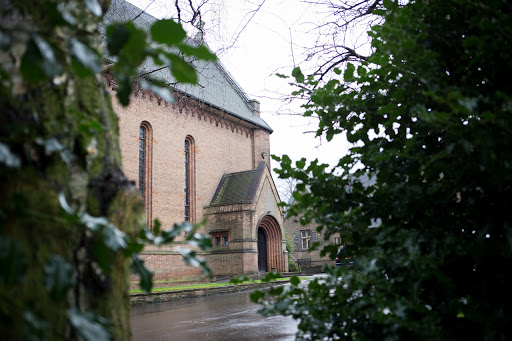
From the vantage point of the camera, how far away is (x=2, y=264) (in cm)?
78

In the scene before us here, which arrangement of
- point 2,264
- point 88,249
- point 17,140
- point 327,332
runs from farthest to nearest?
point 327,332, point 88,249, point 17,140, point 2,264

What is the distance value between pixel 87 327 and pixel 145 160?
2121 cm

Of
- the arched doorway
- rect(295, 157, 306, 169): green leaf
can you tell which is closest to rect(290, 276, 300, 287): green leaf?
rect(295, 157, 306, 169): green leaf

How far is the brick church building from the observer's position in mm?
20750

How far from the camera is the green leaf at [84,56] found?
85cm

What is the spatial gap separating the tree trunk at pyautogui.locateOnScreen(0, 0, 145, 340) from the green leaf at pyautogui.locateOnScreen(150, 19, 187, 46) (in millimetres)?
171

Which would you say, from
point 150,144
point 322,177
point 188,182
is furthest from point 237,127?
point 322,177

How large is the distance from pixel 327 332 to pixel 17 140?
5.19 feet

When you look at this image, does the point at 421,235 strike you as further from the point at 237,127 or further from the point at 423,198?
the point at 237,127

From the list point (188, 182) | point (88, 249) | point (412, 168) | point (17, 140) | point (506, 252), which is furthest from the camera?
point (188, 182)

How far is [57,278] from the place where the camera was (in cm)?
85

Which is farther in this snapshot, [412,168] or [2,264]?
[412,168]

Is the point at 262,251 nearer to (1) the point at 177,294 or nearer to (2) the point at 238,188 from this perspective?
(2) the point at 238,188

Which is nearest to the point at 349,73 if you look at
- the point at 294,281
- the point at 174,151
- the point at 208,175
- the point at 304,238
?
the point at 294,281
